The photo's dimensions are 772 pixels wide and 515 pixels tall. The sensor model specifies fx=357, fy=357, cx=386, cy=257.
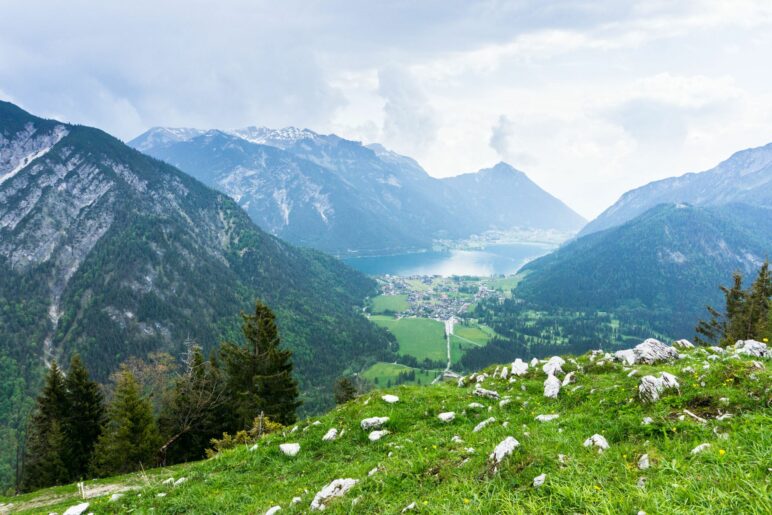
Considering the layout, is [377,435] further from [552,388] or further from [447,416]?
[552,388]

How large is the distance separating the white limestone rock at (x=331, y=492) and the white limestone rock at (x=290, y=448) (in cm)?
518

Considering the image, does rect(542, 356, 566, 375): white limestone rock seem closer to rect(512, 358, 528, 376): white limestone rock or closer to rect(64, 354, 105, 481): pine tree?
rect(512, 358, 528, 376): white limestone rock

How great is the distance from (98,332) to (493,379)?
213 metres

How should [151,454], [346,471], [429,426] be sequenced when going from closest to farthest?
1. [346,471]
2. [429,426]
3. [151,454]

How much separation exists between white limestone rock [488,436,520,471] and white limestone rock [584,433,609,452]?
1788mm

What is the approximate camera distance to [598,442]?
28.9ft

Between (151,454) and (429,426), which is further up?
(429,426)

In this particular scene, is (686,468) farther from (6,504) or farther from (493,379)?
(6,504)

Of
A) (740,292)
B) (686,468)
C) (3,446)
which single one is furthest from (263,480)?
(3,446)

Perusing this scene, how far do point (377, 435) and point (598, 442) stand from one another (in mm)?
8513

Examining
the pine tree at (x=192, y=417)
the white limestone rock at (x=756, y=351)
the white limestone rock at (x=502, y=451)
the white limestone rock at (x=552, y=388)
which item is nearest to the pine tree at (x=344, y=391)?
the pine tree at (x=192, y=417)

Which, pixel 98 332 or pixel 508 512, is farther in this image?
pixel 98 332

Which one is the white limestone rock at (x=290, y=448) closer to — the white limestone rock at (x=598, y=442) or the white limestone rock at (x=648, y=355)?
the white limestone rock at (x=598, y=442)

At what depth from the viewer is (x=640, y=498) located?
225 inches
